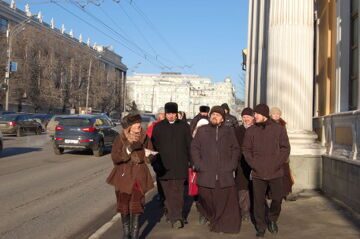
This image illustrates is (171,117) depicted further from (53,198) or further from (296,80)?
(296,80)

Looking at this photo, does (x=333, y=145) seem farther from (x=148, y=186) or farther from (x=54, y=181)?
(x=54, y=181)

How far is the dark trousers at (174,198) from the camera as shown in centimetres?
793

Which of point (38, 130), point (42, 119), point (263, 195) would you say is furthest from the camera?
point (42, 119)

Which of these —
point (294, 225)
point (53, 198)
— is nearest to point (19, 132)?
point (53, 198)

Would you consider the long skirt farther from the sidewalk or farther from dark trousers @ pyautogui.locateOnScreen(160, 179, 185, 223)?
dark trousers @ pyautogui.locateOnScreen(160, 179, 185, 223)

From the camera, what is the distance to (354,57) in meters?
11.6

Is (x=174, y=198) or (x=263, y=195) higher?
(x=263, y=195)

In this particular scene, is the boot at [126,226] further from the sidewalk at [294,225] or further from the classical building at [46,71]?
the classical building at [46,71]

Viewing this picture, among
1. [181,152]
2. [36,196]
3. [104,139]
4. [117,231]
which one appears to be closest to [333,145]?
[181,152]

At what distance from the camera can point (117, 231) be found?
771 centimetres

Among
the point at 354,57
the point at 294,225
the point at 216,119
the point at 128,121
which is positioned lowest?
the point at 294,225

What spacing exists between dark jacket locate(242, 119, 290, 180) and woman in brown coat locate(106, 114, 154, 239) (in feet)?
5.56

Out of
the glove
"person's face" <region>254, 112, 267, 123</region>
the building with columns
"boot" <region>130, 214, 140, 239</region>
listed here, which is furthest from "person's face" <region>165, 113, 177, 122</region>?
the building with columns

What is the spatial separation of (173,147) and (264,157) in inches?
56.3
